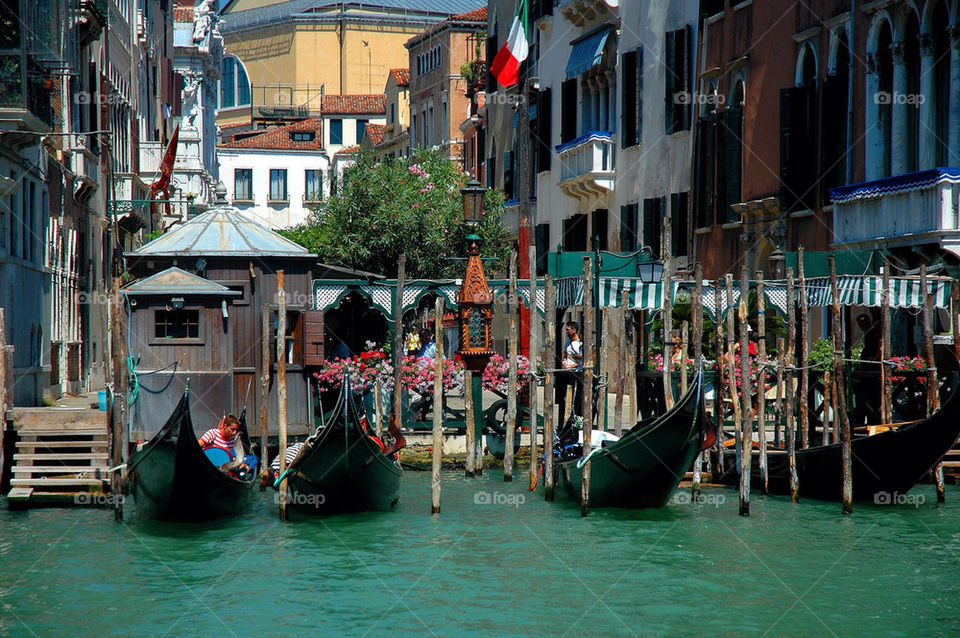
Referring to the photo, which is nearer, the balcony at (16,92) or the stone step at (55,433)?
the stone step at (55,433)

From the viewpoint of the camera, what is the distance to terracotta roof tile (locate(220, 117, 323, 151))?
5812 centimetres

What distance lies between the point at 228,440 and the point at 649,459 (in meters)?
4.04

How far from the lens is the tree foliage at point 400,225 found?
99.0 feet

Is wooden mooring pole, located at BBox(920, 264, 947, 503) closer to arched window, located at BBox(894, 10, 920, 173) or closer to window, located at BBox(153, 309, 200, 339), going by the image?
arched window, located at BBox(894, 10, 920, 173)

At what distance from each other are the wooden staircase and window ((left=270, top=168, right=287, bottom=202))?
145ft

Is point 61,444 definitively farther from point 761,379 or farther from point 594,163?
point 594,163

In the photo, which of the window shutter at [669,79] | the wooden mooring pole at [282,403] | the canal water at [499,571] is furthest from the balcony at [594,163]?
the wooden mooring pole at [282,403]

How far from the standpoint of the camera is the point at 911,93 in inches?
650

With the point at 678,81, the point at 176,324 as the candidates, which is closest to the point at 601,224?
the point at 678,81

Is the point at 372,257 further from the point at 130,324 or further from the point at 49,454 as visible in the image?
the point at 49,454

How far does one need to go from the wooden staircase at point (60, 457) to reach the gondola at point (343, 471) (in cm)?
181

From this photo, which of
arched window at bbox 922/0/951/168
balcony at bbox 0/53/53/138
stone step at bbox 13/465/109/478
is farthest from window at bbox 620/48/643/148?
stone step at bbox 13/465/109/478

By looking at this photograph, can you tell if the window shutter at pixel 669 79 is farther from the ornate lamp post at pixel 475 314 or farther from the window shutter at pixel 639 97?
the ornate lamp post at pixel 475 314

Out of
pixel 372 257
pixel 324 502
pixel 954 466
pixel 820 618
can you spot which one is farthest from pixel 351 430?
pixel 372 257
